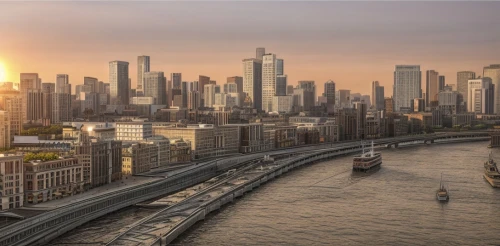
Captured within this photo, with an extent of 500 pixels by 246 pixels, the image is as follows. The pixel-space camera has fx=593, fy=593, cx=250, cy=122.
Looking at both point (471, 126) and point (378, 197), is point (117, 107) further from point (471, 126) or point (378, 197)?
point (378, 197)

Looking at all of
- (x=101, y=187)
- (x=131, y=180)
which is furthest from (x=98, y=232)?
(x=131, y=180)

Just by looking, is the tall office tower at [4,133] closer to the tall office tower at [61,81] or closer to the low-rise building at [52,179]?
the low-rise building at [52,179]

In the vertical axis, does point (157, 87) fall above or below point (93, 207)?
above

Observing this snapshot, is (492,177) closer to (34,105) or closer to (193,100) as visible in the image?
(34,105)

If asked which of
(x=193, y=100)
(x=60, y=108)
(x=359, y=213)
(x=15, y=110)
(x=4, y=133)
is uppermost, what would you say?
(x=193, y=100)

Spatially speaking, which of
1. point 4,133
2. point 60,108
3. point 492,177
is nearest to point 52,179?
point 4,133

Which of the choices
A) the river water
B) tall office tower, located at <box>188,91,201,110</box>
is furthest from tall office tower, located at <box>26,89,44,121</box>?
tall office tower, located at <box>188,91,201,110</box>

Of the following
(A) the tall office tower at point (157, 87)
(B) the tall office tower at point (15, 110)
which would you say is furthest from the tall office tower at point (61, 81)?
(B) the tall office tower at point (15, 110)
